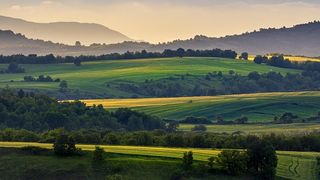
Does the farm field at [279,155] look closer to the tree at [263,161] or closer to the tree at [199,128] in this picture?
the tree at [263,161]

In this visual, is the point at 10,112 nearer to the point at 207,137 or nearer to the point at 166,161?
the point at 207,137

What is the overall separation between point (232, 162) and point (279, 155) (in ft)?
63.5

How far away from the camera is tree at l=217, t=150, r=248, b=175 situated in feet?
354

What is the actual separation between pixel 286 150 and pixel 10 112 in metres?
66.7

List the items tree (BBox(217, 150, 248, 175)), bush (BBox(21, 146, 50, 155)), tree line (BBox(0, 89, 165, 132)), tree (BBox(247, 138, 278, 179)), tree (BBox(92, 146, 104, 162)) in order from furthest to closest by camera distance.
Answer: tree line (BBox(0, 89, 165, 132))
bush (BBox(21, 146, 50, 155))
tree (BBox(247, 138, 278, 179))
tree (BBox(217, 150, 248, 175))
tree (BBox(92, 146, 104, 162))

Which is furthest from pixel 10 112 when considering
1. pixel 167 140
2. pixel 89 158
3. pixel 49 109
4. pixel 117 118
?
pixel 89 158

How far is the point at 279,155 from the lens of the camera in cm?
12544

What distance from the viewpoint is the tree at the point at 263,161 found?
108375 millimetres

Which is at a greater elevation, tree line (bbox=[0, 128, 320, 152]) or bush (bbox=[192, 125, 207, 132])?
tree line (bbox=[0, 128, 320, 152])

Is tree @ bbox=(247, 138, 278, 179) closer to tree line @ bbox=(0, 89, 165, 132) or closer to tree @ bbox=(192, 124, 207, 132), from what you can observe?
tree @ bbox=(192, 124, 207, 132)

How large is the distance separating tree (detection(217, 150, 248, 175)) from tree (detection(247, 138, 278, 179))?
1.60 metres

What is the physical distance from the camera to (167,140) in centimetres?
13312

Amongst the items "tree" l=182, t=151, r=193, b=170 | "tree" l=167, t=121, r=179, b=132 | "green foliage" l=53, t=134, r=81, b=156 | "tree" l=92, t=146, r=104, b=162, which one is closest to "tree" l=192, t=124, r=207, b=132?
"tree" l=167, t=121, r=179, b=132

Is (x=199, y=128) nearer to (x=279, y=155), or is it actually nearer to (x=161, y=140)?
(x=161, y=140)
